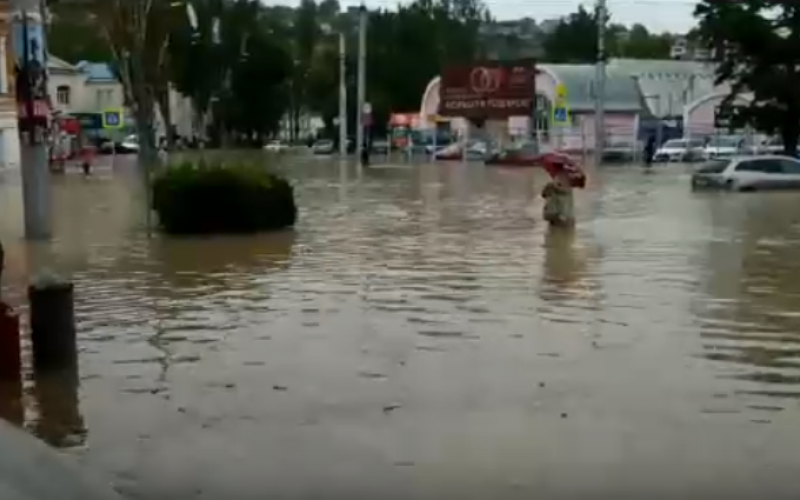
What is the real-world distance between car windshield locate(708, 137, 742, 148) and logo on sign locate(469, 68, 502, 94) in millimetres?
13041

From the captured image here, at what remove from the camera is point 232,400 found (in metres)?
9.73

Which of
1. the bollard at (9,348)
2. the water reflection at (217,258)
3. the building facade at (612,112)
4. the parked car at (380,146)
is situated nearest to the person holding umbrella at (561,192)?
the water reflection at (217,258)

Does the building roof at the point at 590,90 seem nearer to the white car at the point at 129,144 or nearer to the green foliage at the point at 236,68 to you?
the green foliage at the point at 236,68

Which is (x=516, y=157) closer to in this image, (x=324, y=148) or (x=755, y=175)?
(x=755, y=175)

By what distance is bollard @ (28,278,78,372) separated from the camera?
34.5 feet

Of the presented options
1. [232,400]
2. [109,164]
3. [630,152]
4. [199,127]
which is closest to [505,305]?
[232,400]

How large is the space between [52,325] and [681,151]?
6938 cm

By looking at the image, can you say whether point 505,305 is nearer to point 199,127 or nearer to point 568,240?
point 568,240

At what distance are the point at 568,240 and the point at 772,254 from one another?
354cm

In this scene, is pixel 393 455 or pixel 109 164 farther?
pixel 109 164

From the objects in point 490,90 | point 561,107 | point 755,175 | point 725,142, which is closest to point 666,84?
point 725,142

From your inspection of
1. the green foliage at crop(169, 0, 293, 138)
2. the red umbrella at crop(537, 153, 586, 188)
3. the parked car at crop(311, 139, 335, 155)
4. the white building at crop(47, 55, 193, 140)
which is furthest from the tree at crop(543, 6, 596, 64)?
the red umbrella at crop(537, 153, 586, 188)

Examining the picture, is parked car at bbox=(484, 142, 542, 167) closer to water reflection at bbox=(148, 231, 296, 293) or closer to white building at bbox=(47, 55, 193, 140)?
white building at bbox=(47, 55, 193, 140)

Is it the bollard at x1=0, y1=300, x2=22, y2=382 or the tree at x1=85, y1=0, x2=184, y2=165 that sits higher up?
the tree at x1=85, y1=0, x2=184, y2=165
